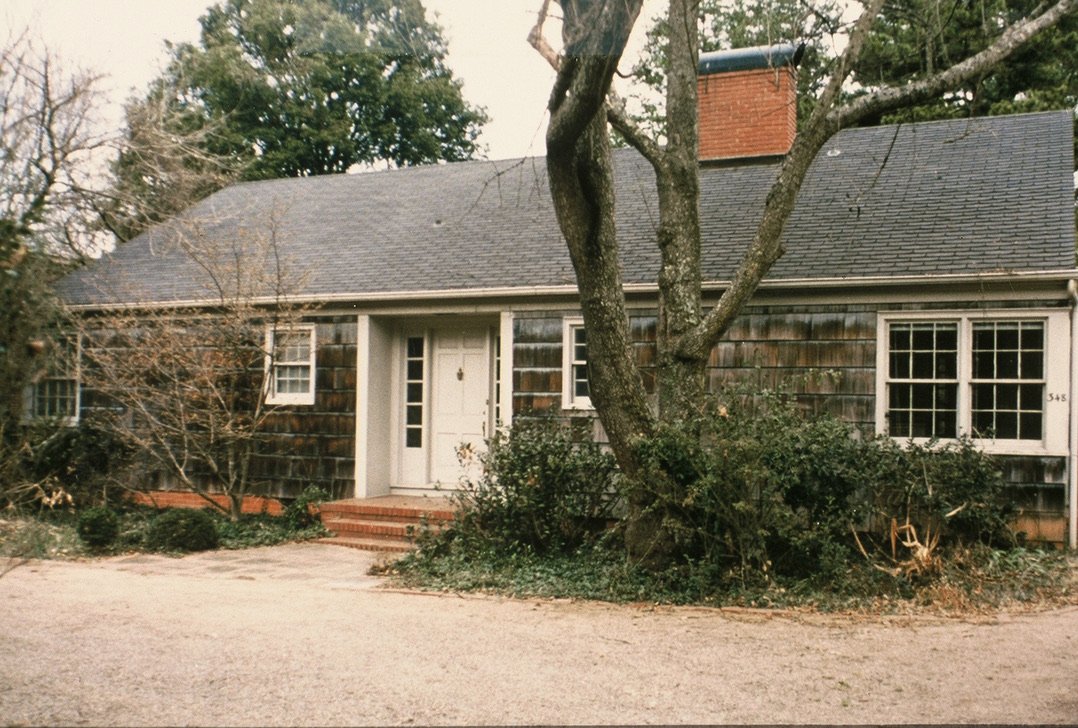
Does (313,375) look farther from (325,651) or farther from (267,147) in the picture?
(267,147)

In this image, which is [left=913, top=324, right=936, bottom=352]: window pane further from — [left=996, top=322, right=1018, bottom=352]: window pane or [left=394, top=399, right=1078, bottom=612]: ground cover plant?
[left=394, top=399, right=1078, bottom=612]: ground cover plant

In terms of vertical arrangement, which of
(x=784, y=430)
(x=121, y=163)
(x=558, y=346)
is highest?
(x=121, y=163)

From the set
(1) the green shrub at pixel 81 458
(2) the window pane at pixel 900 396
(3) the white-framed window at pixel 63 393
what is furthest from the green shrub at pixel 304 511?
(2) the window pane at pixel 900 396

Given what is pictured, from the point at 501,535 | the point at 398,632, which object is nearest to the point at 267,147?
the point at 501,535

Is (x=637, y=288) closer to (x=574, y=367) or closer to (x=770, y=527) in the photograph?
(x=574, y=367)

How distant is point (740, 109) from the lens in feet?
47.0

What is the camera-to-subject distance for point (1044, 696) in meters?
5.38

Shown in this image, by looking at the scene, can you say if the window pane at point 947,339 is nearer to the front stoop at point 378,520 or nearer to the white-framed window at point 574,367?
the white-framed window at point 574,367

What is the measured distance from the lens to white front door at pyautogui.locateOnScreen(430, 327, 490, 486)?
12883 mm

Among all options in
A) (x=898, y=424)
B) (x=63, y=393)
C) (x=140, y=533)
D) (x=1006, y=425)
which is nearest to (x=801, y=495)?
(x=898, y=424)

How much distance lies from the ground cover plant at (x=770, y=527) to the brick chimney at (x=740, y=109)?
19.2 ft

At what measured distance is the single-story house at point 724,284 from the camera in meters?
10.1

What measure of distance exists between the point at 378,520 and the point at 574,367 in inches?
120

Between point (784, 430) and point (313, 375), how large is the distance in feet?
23.0
